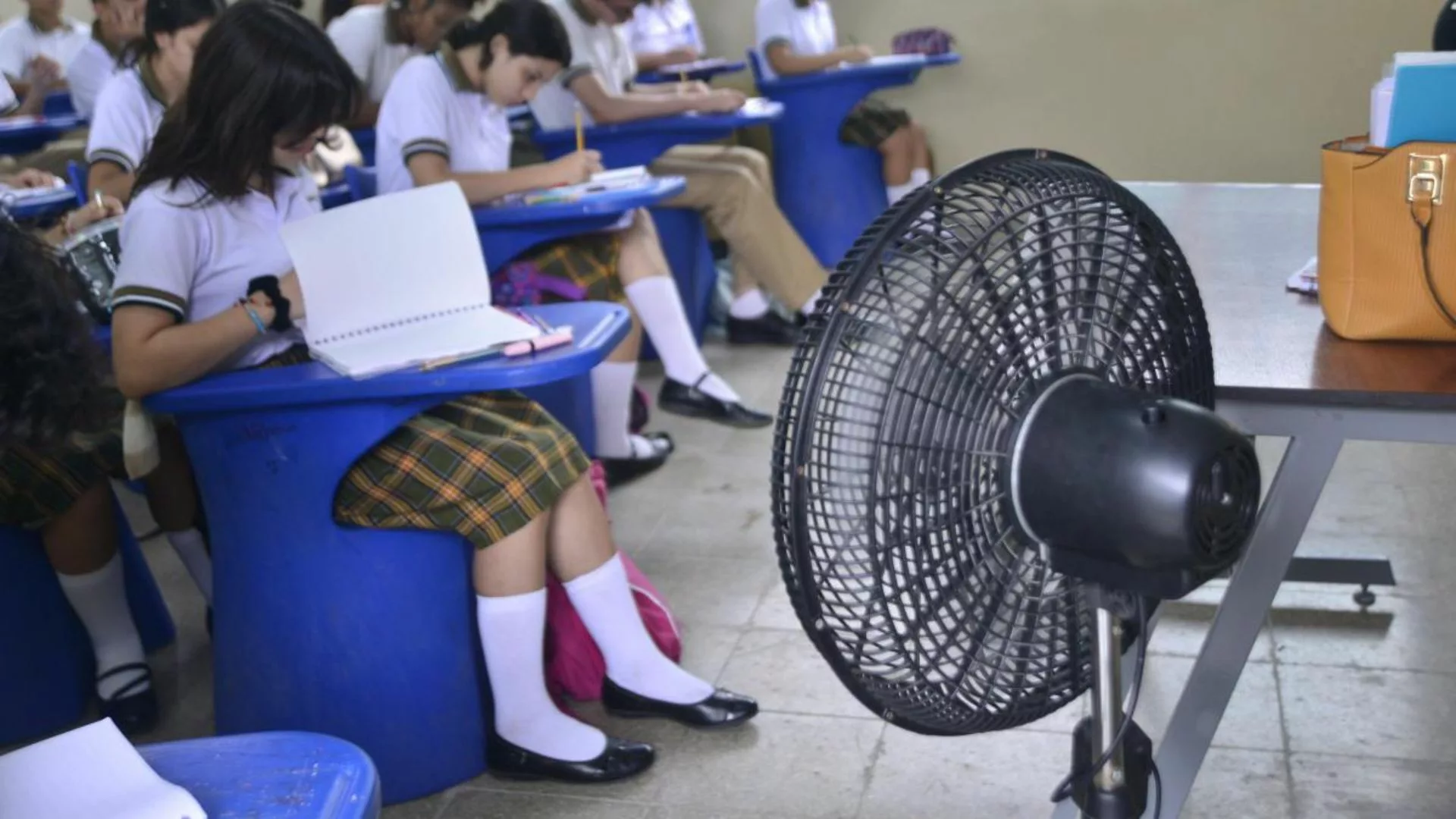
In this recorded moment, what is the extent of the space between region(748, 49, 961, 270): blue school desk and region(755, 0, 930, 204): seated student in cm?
5

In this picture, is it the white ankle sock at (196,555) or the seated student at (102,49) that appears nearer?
the white ankle sock at (196,555)

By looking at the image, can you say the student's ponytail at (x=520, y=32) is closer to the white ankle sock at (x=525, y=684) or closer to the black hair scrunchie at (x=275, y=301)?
the black hair scrunchie at (x=275, y=301)

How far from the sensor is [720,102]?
3662 millimetres

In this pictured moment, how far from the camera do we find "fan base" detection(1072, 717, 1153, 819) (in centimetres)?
94

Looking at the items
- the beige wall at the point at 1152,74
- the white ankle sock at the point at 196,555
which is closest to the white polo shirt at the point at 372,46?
the beige wall at the point at 1152,74

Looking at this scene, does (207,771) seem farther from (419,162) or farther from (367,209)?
(419,162)

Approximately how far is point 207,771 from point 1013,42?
4812 millimetres

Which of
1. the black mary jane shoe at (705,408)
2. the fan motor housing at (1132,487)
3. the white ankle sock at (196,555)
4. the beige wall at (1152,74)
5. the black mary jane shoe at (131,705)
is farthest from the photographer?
the beige wall at (1152,74)

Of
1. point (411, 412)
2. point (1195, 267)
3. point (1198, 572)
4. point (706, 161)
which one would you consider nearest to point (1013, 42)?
point (706, 161)

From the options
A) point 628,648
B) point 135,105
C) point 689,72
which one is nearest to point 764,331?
point 689,72

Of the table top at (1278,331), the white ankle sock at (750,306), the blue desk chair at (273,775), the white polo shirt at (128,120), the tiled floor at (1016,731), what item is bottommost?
the tiled floor at (1016,731)

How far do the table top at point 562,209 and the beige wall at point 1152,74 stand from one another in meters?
2.63

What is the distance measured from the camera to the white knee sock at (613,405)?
9.61 feet

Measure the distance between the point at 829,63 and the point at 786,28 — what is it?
0.20m
